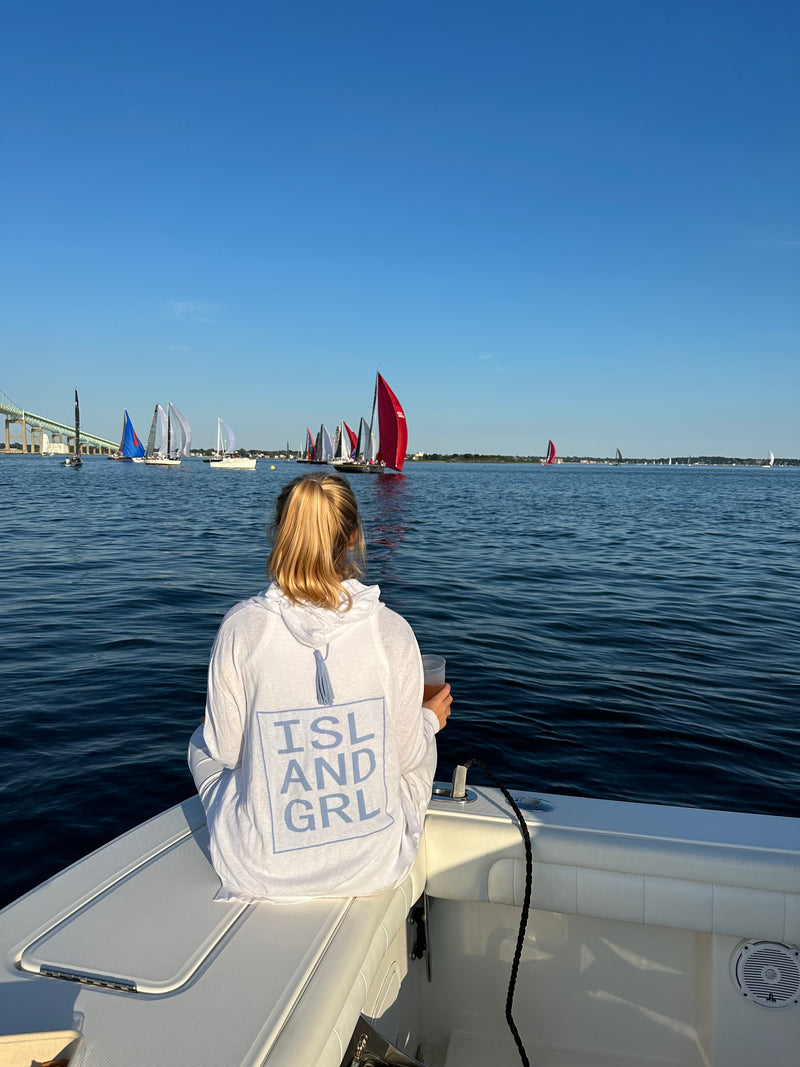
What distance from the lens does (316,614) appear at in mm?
1581

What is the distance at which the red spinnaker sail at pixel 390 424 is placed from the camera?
42.5m

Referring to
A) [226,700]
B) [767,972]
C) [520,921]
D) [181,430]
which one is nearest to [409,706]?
[226,700]

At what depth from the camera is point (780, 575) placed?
11.5 meters

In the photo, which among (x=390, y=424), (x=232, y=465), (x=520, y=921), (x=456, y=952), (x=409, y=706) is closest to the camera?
(x=409, y=706)

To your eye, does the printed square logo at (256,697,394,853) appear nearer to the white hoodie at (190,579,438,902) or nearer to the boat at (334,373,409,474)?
the white hoodie at (190,579,438,902)

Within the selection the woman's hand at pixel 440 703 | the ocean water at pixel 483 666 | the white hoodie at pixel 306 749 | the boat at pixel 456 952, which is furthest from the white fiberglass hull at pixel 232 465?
the white hoodie at pixel 306 749

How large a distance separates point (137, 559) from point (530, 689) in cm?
813

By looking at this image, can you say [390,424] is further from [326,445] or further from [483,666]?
[483,666]

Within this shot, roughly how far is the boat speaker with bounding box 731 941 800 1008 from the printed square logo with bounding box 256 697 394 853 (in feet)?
3.65

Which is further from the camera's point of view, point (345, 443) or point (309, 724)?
point (345, 443)

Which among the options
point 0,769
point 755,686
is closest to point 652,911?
point 0,769

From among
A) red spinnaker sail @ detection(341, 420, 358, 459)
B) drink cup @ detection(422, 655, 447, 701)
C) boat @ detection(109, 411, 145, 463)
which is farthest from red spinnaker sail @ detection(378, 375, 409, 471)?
drink cup @ detection(422, 655, 447, 701)

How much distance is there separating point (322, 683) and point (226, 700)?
0.80 ft

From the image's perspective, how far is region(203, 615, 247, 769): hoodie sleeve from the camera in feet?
5.13
